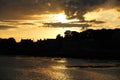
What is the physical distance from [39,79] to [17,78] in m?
4.31

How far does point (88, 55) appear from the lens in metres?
199

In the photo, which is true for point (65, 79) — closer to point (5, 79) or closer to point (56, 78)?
point (56, 78)

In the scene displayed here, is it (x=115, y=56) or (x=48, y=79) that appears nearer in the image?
(x=48, y=79)

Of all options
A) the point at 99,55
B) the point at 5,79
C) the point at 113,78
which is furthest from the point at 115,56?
the point at 5,79

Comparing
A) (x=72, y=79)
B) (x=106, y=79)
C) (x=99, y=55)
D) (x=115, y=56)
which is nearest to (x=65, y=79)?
(x=72, y=79)

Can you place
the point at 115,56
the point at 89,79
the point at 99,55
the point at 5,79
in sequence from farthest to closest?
the point at 99,55, the point at 115,56, the point at 89,79, the point at 5,79

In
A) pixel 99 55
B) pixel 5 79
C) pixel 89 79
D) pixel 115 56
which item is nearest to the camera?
pixel 5 79

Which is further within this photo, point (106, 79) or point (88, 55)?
point (88, 55)

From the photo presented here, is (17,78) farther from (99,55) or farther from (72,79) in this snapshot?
(99,55)

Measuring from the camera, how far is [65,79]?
277ft

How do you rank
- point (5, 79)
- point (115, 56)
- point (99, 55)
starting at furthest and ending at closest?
point (99, 55) → point (115, 56) → point (5, 79)

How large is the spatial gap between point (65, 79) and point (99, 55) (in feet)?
373

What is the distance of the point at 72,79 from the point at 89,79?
3.15 metres

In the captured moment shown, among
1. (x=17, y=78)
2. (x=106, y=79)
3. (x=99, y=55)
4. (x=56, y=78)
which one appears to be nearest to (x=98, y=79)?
(x=106, y=79)
